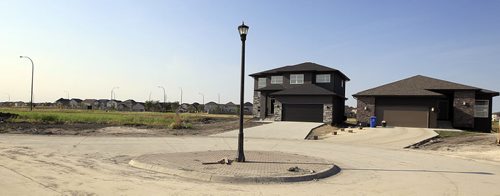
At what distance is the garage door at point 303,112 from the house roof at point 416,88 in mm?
4202

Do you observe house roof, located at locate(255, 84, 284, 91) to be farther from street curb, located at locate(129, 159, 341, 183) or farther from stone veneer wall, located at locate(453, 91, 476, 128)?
street curb, located at locate(129, 159, 341, 183)

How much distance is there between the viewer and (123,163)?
13.3m

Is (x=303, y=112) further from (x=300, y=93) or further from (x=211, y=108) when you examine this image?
(x=211, y=108)

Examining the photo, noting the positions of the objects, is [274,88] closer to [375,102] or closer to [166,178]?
[375,102]

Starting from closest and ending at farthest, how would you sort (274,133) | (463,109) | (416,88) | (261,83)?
(274,133) → (463,109) → (416,88) → (261,83)

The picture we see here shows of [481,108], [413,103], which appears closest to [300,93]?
[413,103]

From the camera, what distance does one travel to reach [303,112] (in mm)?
42781

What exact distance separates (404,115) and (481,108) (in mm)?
7176

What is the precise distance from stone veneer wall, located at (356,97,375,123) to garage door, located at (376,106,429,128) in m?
0.61

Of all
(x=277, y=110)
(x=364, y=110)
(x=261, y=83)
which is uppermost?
(x=261, y=83)

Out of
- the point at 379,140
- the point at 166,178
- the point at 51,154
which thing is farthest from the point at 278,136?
the point at 166,178

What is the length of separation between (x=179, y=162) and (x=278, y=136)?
16.1 metres

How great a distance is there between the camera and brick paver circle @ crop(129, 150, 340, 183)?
34.2 ft

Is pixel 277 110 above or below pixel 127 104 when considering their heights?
below
